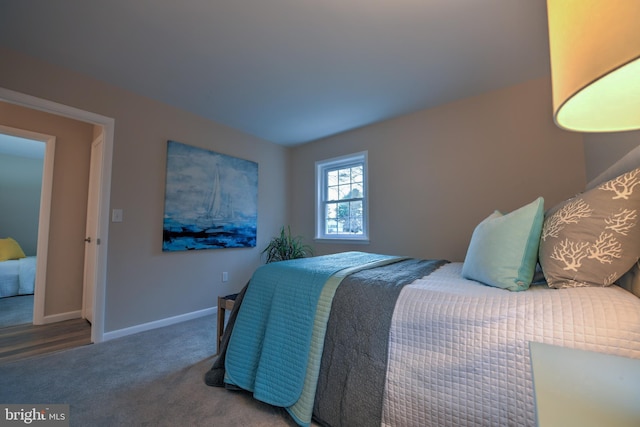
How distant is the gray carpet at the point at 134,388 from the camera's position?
4.45ft

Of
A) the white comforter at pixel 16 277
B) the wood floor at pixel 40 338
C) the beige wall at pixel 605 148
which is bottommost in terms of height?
the wood floor at pixel 40 338

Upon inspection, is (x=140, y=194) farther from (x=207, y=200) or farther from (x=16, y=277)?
(x=16, y=277)

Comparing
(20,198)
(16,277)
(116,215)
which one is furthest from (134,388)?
(20,198)

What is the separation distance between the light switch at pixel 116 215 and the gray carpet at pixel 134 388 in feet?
3.56

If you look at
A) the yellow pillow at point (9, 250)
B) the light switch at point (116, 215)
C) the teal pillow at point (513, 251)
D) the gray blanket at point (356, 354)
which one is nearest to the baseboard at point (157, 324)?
the light switch at point (116, 215)

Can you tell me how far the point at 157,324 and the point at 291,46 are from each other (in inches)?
113

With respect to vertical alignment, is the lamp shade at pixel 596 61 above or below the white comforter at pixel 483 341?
above

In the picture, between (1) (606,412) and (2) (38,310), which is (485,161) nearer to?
(1) (606,412)

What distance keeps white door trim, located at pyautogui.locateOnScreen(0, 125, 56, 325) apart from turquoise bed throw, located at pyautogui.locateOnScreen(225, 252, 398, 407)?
8.83ft

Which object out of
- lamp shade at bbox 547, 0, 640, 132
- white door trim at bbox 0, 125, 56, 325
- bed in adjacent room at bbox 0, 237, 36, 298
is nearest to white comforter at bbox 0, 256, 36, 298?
bed in adjacent room at bbox 0, 237, 36, 298

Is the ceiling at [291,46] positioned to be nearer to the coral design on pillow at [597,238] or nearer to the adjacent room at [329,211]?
the adjacent room at [329,211]

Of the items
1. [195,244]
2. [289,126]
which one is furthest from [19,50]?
[289,126]

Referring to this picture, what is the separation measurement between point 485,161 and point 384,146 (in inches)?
43.4

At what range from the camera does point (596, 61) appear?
403 millimetres
